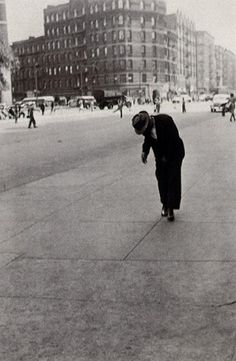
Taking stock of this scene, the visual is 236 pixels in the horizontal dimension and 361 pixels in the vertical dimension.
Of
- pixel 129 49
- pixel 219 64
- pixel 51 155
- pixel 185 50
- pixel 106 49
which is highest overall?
pixel 185 50

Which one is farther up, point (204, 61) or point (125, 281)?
point (204, 61)

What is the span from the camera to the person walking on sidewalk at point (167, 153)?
738 centimetres

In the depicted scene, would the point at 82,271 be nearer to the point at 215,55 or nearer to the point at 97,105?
the point at 97,105

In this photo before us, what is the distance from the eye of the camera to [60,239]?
6.82m

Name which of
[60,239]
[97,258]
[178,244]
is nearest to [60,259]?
[97,258]

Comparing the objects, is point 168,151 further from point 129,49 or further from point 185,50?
point 185,50

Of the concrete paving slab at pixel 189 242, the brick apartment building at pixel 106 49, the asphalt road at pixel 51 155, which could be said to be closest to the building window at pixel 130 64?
the brick apartment building at pixel 106 49

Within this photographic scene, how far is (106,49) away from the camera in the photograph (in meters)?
123

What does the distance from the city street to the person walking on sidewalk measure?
307 mm

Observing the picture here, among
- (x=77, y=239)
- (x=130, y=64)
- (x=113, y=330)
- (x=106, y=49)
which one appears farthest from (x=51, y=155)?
(x=106, y=49)

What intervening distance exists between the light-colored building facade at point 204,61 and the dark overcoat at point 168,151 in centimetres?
15494

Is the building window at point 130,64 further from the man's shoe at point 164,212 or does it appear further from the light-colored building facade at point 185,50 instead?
the man's shoe at point 164,212

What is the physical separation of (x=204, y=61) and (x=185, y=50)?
615 inches

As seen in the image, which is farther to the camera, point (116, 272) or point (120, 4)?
point (120, 4)
